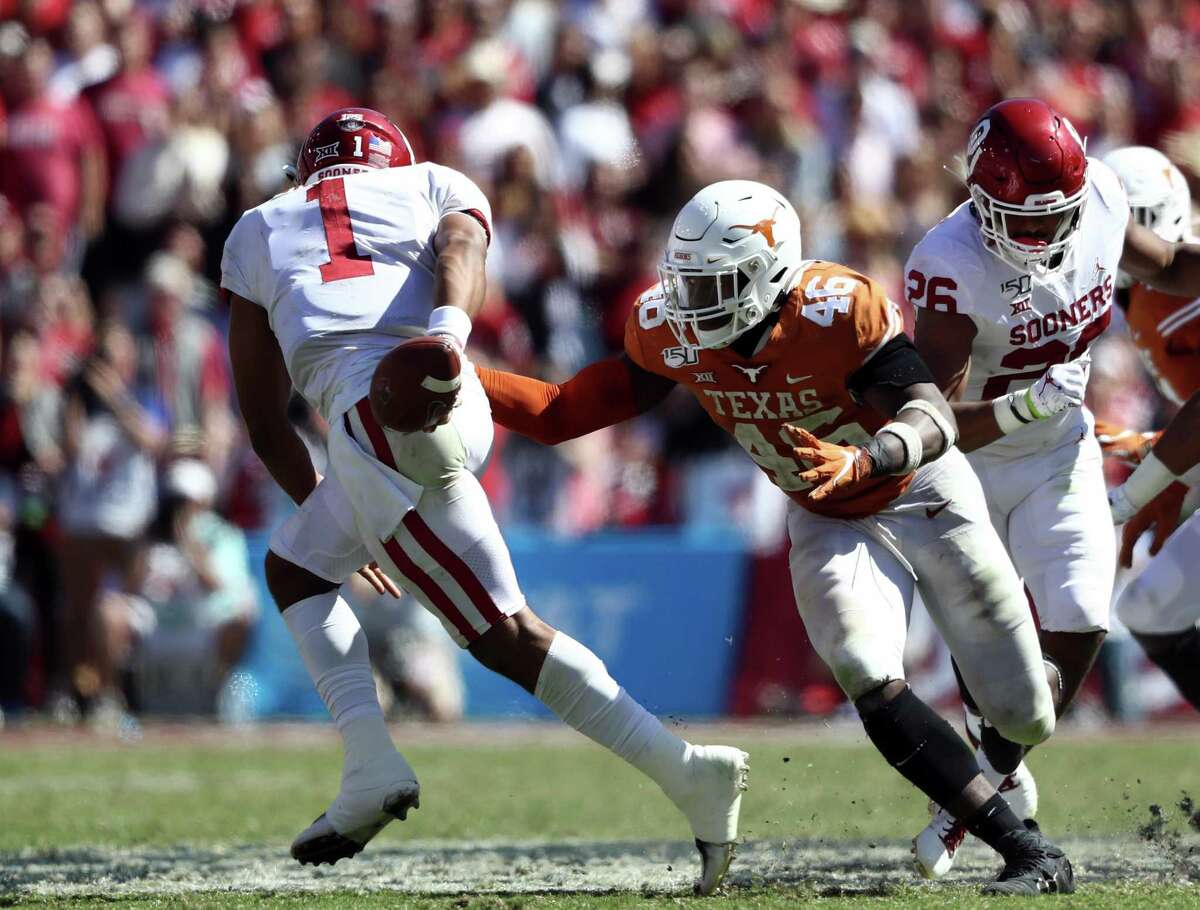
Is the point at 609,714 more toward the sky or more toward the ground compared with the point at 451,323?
more toward the ground

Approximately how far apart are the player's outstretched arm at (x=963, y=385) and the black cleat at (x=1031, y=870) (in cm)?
110

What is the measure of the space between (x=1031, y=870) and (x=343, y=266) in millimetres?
2305

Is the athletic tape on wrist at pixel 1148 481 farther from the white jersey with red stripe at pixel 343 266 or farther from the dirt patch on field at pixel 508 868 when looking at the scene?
the white jersey with red stripe at pixel 343 266

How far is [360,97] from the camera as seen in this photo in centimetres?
1123

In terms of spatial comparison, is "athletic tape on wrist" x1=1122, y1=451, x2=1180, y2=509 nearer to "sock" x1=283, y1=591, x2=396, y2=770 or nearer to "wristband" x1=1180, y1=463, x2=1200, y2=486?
"wristband" x1=1180, y1=463, x2=1200, y2=486

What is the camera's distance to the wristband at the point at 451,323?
4453mm

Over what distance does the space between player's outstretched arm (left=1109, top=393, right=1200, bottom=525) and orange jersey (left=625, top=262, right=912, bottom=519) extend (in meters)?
1.17

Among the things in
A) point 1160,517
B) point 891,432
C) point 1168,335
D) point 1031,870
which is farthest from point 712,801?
point 1168,335

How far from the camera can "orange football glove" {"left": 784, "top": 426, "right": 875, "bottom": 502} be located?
4.30 metres

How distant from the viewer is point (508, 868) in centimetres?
540

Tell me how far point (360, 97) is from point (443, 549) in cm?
704

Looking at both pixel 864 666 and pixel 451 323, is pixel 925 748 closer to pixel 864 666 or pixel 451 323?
pixel 864 666

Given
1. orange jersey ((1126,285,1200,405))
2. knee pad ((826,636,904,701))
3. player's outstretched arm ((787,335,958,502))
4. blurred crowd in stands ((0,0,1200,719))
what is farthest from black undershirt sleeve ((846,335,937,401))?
blurred crowd in stands ((0,0,1200,719))

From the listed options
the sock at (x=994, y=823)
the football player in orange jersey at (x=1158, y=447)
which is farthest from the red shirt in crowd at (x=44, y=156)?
the sock at (x=994, y=823)
